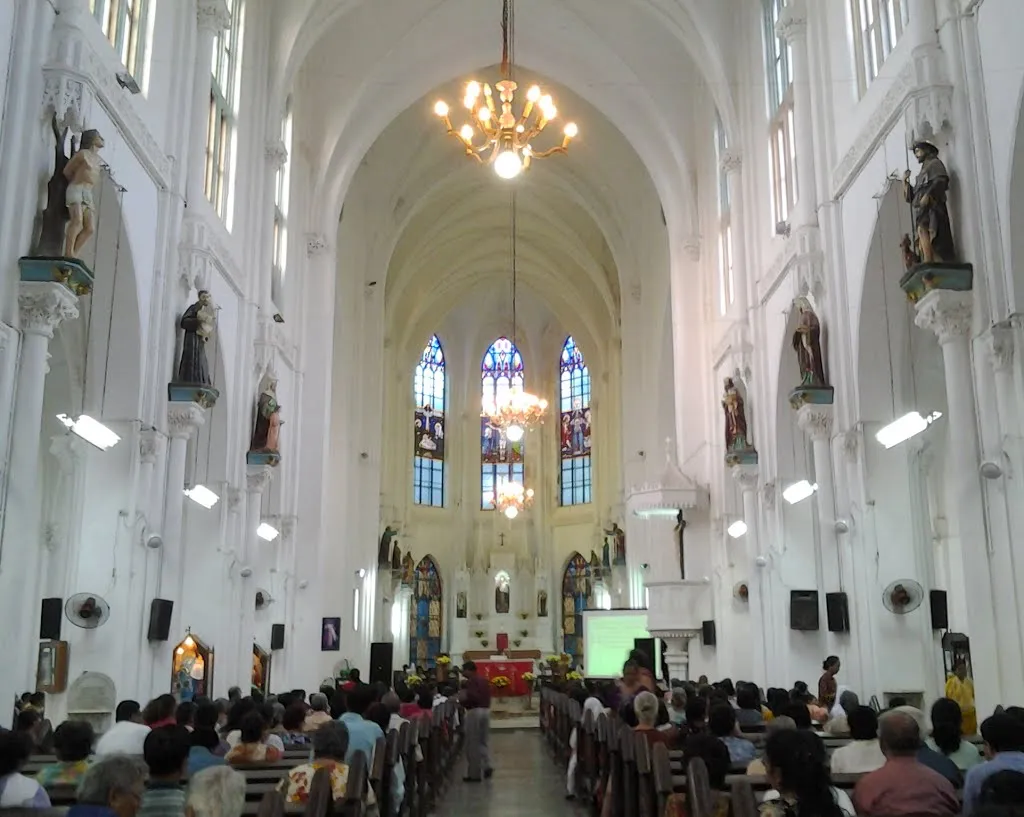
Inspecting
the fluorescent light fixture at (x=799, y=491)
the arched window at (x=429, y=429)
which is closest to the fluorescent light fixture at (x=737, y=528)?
the fluorescent light fixture at (x=799, y=491)

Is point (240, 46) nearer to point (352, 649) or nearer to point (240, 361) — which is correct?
point (240, 361)

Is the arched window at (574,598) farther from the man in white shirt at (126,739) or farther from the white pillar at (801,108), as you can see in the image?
the man in white shirt at (126,739)

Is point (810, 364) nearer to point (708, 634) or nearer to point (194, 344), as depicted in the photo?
point (194, 344)

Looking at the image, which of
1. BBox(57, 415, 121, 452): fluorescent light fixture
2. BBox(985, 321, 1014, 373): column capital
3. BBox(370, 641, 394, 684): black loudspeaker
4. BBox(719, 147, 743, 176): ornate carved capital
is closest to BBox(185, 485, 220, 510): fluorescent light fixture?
BBox(57, 415, 121, 452): fluorescent light fixture

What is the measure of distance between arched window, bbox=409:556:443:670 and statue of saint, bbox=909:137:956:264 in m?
30.7

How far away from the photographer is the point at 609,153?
90.2 feet

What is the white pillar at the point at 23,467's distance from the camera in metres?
8.52

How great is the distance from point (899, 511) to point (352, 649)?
1748 centimetres

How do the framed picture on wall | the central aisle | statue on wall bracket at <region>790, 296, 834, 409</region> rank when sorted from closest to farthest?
the central aisle
statue on wall bracket at <region>790, 296, 834, 409</region>
the framed picture on wall

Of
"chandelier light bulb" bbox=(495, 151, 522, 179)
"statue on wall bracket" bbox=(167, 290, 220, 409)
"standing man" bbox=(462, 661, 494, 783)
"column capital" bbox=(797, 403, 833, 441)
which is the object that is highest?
"chandelier light bulb" bbox=(495, 151, 522, 179)

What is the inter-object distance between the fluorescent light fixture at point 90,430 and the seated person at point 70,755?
452 centimetres

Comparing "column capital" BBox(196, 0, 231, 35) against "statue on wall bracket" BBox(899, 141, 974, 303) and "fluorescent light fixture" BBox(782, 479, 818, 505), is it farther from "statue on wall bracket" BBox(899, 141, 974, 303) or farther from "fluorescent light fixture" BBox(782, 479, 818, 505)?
"fluorescent light fixture" BBox(782, 479, 818, 505)

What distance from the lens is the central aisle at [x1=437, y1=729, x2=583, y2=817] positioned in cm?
1071

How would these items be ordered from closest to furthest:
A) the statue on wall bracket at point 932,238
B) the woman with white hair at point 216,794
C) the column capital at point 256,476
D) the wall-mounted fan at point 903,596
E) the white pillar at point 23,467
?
the woman with white hair at point 216,794 < the white pillar at point 23,467 < the statue on wall bracket at point 932,238 < the wall-mounted fan at point 903,596 < the column capital at point 256,476
